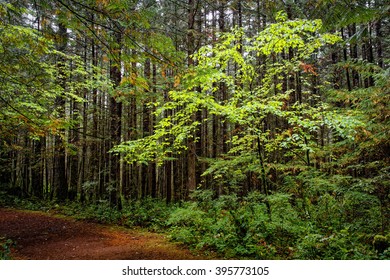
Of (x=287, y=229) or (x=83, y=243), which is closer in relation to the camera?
(x=287, y=229)

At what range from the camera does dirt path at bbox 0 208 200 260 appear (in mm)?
6465

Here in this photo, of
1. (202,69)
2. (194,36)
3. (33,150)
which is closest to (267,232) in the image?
(202,69)

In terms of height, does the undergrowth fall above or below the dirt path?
above

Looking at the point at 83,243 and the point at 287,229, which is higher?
the point at 287,229

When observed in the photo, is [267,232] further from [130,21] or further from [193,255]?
[130,21]

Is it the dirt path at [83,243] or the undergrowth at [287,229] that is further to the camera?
the dirt path at [83,243]

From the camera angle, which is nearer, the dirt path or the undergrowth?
the undergrowth

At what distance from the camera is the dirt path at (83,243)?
21.2 ft

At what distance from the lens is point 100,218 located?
38.1 ft

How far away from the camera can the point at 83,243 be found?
779cm

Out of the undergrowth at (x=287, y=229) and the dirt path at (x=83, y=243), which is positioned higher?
the undergrowth at (x=287, y=229)
